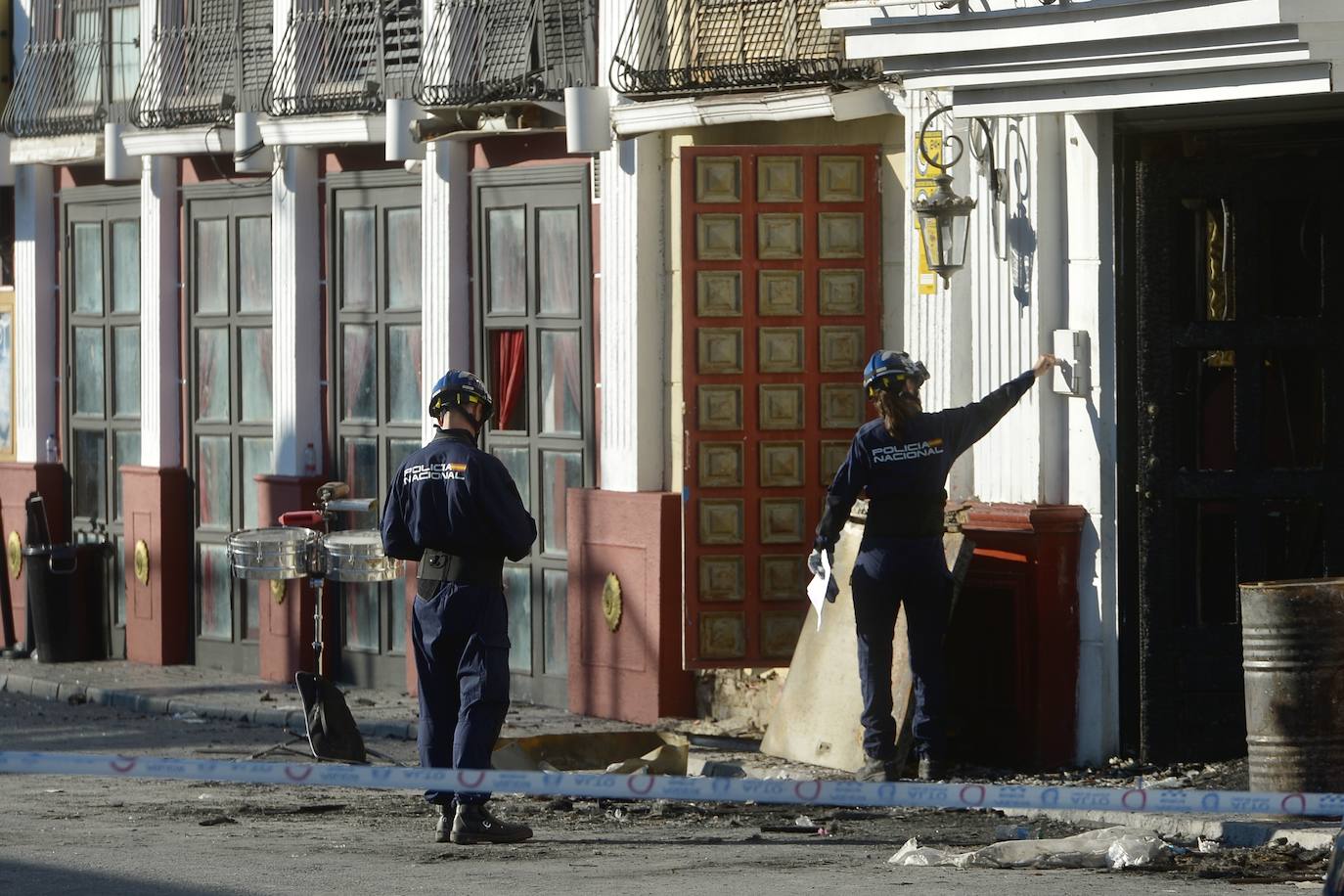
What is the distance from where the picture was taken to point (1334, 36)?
11.6 m

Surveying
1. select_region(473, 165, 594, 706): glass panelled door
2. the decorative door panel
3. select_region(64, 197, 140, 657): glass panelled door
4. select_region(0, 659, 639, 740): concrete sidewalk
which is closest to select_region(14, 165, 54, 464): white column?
select_region(64, 197, 140, 657): glass panelled door

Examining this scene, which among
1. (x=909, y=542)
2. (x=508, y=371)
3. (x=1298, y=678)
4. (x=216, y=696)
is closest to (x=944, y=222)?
(x=909, y=542)

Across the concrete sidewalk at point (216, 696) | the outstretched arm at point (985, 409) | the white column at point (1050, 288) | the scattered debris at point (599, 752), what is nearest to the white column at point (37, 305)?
the concrete sidewalk at point (216, 696)

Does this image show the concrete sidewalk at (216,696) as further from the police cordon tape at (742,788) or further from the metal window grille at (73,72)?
the police cordon tape at (742,788)

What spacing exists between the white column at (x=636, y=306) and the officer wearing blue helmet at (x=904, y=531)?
3184mm

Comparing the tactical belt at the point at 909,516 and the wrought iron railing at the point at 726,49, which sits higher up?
the wrought iron railing at the point at 726,49

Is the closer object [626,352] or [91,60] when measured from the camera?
[626,352]

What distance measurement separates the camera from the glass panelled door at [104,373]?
69.6 ft

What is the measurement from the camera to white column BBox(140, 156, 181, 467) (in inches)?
807

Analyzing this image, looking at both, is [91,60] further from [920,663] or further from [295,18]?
[920,663]

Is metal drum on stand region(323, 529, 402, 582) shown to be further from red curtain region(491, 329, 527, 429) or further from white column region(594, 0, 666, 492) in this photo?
red curtain region(491, 329, 527, 429)

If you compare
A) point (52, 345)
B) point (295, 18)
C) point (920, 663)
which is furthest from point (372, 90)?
point (920, 663)

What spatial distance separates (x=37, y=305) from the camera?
2202cm

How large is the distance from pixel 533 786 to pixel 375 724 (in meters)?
7.19
